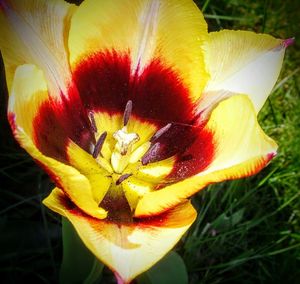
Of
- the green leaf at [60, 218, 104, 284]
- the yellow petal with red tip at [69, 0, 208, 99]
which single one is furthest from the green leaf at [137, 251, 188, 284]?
the yellow petal with red tip at [69, 0, 208, 99]

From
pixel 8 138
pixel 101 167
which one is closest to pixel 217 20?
pixel 8 138

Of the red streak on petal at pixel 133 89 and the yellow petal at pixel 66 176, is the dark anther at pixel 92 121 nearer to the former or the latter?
the red streak on petal at pixel 133 89

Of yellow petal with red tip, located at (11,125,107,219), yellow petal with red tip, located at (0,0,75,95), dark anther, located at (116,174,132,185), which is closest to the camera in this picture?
yellow petal with red tip, located at (11,125,107,219)

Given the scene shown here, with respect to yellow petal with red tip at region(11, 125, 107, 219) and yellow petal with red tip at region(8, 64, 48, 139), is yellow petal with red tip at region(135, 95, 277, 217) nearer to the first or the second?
yellow petal with red tip at region(11, 125, 107, 219)

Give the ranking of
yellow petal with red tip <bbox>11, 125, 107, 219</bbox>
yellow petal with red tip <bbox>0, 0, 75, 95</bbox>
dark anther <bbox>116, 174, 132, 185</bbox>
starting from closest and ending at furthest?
yellow petal with red tip <bbox>11, 125, 107, 219</bbox>
yellow petal with red tip <bbox>0, 0, 75, 95</bbox>
dark anther <bbox>116, 174, 132, 185</bbox>

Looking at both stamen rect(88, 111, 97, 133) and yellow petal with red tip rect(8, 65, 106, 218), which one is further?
stamen rect(88, 111, 97, 133)

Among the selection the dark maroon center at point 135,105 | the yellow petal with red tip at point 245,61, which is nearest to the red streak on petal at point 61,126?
the dark maroon center at point 135,105

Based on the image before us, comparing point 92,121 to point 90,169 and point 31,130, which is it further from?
point 31,130
